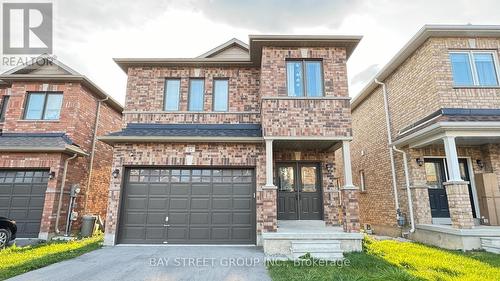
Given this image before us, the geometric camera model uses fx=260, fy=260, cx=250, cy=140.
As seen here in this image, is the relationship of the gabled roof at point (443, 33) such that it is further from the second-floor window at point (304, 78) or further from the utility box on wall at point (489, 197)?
the utility box on wall at point (489, 197)

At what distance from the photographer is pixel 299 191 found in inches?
359

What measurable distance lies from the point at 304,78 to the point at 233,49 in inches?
146

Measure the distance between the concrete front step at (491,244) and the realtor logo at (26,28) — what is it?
15.3 m

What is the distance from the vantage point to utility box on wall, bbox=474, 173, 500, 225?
8.24 meters

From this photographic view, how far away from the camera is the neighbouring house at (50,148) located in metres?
9.46

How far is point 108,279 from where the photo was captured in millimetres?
4938

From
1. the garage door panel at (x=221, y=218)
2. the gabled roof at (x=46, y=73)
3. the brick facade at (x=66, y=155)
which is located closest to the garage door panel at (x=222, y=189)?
the garage door panel at (x=221, y=218)

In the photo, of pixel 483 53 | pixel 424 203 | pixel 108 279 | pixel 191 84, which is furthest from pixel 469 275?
pixel 191 84

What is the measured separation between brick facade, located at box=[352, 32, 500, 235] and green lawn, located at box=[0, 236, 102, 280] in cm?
1039

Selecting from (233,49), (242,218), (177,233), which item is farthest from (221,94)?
(177,233)

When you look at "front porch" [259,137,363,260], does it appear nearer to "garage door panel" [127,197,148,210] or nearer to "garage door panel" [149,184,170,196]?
"garage door panel" [149,184,170,196]

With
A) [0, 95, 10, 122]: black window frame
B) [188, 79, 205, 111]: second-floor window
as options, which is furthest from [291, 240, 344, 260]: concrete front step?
[0, 95, 10, 122]: black window frame

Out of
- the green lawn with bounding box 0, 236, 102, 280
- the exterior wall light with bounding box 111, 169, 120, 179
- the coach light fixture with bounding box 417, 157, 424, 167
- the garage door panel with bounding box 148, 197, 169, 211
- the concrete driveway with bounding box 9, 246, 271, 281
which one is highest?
the coach light fixture with bounding box 417, 157, 424, 167

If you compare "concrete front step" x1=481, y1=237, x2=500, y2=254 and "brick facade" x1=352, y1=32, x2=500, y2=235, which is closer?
"concrete front step" x1=481, y1=237, x2=500, y2=254
